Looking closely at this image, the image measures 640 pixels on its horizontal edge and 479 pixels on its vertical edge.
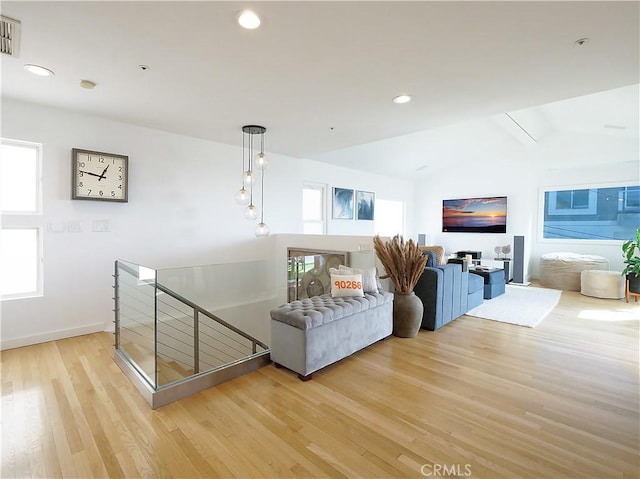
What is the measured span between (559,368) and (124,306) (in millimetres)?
4166

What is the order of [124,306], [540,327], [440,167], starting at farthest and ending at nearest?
[440,167]
[540,327]
[124,306]

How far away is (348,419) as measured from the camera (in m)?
2.09

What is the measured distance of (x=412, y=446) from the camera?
6.06 ft

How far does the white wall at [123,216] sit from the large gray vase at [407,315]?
2.48 m

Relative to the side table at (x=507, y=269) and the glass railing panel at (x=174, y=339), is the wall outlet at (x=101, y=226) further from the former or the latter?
the side table at (x=507, y=269)

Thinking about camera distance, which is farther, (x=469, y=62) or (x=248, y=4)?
(x=469, y=62)

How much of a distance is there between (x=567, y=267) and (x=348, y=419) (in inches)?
259

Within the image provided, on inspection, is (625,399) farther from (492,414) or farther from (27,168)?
(27,168)

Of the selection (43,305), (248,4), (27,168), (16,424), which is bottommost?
(16,424)

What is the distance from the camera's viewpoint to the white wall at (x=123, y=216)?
323 cm

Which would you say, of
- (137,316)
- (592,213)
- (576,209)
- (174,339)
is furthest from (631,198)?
(137,316)

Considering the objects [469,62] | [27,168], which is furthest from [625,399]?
[27,168]

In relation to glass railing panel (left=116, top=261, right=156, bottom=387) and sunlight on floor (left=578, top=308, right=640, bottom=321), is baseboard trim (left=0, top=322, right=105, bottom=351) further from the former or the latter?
sunlight on floor (left=578, top=308, right=640, bottom=321)

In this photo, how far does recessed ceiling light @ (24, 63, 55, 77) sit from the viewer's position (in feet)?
7.76
